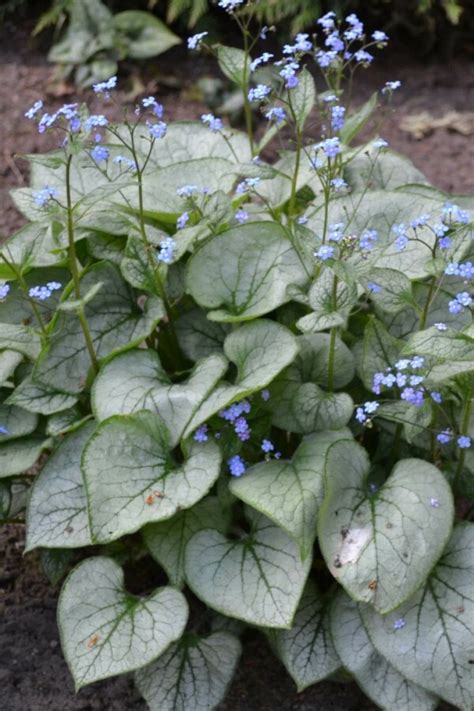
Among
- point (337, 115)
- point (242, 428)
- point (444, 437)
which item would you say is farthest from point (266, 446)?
point (337, 115)

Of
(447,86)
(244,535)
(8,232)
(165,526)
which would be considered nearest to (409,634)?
(244,535)

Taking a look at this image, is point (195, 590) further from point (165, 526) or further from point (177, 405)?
point (177, 405)

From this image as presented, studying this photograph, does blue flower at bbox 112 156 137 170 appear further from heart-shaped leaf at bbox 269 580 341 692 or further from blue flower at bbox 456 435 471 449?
heart-shaped leaf at bbox 269 580 341 692

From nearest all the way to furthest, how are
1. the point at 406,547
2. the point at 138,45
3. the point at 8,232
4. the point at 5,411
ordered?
1. the point at 406,547
2. the point at 5,411
3. the point at 8,232
4. the point at 138,45

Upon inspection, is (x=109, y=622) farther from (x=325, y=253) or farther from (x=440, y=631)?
(x=325, y=253)

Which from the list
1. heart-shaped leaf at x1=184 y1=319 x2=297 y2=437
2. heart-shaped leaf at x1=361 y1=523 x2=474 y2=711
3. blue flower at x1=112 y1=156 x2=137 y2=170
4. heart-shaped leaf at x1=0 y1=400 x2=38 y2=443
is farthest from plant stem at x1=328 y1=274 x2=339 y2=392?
heart-shaped leaf at x1=0 y1=400 x2=38 y2=443

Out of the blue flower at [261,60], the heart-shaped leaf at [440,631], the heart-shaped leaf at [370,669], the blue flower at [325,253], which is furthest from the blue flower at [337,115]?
the heart-shaped leaf at [370,669]
